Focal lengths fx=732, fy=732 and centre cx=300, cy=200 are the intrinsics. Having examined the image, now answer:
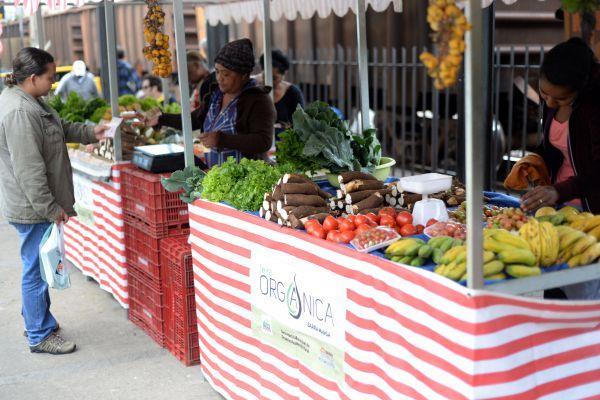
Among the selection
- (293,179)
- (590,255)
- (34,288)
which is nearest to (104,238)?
(34,288)

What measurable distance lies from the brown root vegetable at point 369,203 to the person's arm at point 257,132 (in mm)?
1357

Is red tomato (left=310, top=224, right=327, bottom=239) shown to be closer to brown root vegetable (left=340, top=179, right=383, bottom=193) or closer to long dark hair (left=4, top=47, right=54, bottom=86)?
brown root vegetable (left=340, top=179, right=383, bottom=193)

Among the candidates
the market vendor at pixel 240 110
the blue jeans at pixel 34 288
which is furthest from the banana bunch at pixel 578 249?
the blue jeans at pixel 34 288

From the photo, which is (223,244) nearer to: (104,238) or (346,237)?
(346,237)

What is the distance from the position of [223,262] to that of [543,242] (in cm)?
187

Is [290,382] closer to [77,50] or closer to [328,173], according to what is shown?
[328,173]

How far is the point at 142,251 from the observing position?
5273mm

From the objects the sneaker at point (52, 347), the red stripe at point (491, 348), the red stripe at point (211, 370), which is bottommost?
the sneaker at point (52, 347)

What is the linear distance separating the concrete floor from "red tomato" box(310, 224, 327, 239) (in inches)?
63.8

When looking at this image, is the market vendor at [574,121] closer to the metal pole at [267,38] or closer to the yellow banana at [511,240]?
the yellow banana at [511,240]

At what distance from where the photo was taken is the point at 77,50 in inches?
856

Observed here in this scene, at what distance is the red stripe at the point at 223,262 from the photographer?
3790mm

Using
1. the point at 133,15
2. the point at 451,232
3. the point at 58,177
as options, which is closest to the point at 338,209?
the point at 451,232

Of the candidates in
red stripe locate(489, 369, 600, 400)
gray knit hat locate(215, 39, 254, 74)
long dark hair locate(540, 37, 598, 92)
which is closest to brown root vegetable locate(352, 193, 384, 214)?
long dark hair locate(540, 37, 598, 92)
